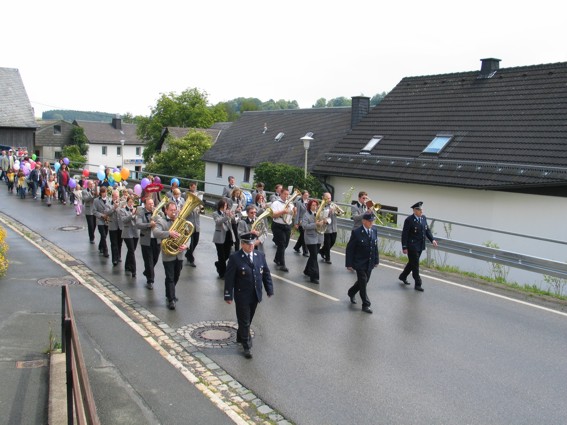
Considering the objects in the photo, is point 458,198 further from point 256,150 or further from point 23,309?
point 256,150

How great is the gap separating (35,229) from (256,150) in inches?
913

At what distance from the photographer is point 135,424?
6027 millimetres

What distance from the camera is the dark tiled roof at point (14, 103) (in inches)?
1731

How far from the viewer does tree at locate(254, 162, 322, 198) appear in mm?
25109

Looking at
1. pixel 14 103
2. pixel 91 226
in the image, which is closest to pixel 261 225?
pixel 91 226

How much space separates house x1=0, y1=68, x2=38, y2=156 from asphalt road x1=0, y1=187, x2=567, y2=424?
35.6m

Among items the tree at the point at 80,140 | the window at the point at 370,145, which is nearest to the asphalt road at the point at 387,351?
the window at the point at 370,145

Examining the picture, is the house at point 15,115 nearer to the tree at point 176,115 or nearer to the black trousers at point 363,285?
the tree at point 176,115

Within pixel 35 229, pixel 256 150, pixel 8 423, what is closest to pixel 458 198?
pixel 35 229

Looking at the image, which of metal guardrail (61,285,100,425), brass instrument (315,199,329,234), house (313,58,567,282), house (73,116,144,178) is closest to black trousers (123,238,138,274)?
brass instrument (315,199,329,234)

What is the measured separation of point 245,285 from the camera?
8148mm

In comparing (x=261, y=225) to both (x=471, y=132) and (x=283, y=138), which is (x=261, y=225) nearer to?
(x=471, y=132)

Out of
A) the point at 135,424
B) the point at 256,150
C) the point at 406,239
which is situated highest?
the point at 256,150

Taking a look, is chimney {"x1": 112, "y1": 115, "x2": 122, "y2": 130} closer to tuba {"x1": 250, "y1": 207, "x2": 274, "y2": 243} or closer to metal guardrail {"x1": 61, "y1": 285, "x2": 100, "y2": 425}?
tuba {"x1": 250, "y1": 207, "x2": 274, "y2": 243}
